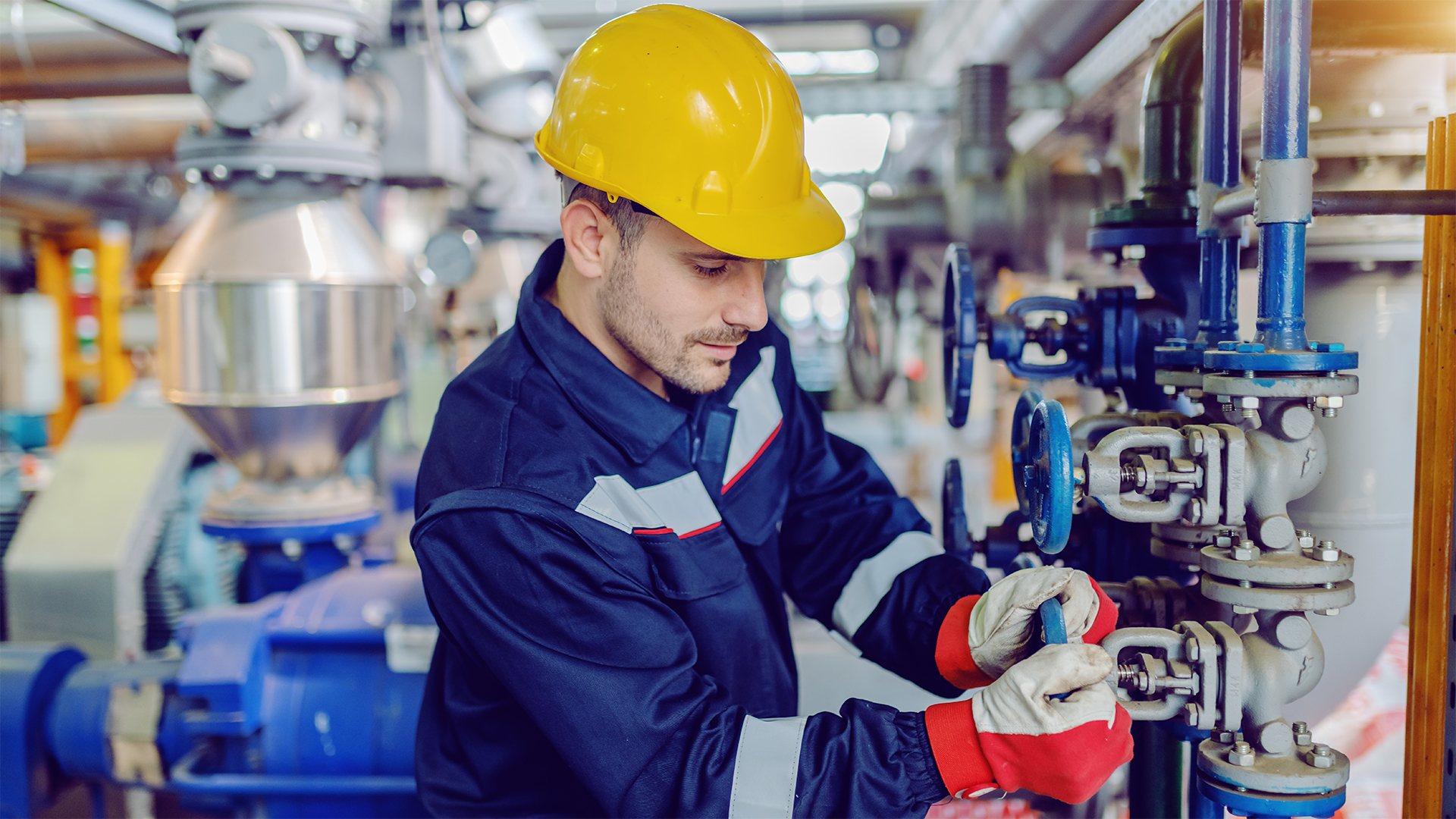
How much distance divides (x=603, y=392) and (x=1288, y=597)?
0.74 meters

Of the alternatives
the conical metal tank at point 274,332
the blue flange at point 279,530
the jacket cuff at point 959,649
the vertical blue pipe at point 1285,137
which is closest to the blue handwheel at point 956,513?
the jacket cuff at point 959,649

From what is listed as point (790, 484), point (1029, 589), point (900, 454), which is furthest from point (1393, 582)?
point (900, 454)

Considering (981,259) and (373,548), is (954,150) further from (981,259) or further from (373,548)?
(373,548)

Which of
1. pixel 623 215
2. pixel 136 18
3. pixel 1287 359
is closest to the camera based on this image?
pixel 1287 359

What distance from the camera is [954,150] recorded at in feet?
8.70

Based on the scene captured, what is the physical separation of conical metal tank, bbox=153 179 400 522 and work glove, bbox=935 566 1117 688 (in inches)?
59.9

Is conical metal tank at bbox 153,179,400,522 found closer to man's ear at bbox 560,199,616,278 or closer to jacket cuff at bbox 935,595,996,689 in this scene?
man's ear at bbox 560,199,616,278

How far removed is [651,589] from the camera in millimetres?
1131

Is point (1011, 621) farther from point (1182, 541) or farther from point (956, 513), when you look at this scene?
point (956, 513)

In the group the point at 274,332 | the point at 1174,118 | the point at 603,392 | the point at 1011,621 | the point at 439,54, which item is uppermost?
the point at 439,54

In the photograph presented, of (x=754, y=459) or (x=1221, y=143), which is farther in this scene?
(x=754, y=459)

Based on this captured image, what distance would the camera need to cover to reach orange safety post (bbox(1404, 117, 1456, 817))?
40.1 inches

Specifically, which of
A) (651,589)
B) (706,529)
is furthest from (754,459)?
(651,589)

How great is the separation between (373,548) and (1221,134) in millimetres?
2475
